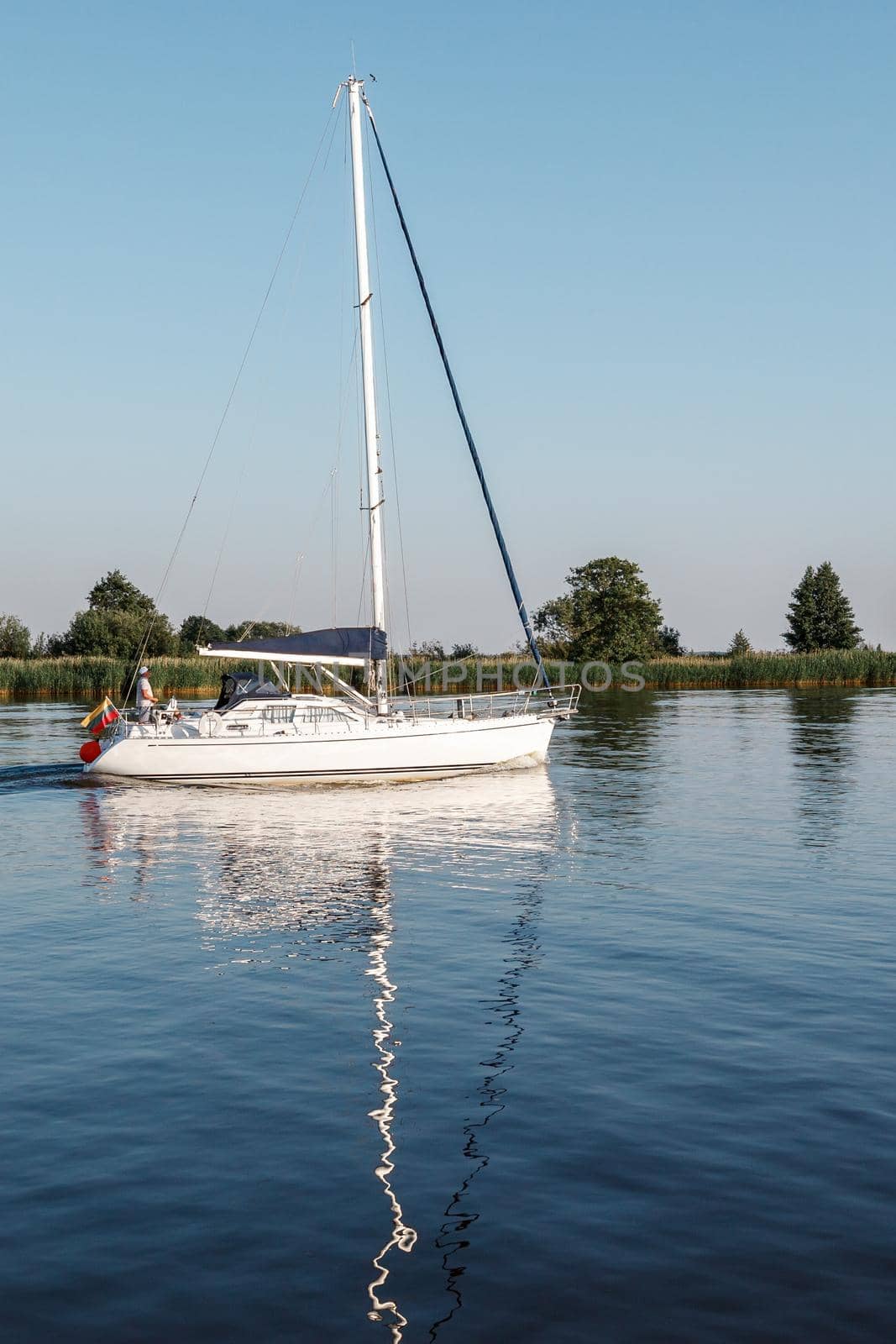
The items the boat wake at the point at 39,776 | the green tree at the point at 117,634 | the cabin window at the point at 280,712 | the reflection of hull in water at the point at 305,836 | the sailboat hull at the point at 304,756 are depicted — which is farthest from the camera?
the green tree at the point at 117,634

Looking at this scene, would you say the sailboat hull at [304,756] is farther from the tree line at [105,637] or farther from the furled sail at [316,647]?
the tree line at [105,637]

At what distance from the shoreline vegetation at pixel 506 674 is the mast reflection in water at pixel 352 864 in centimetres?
3969

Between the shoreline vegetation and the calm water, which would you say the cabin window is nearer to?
the calm water

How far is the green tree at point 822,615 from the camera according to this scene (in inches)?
4518

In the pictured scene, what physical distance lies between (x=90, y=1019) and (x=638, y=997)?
16.2ft

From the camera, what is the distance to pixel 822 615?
4560 inches

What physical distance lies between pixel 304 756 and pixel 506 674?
Answer: 49573 mm

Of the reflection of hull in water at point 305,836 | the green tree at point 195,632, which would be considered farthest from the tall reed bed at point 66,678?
the reflection of hull in water at point 305,836

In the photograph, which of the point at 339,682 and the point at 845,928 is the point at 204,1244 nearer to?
the point at 845,928

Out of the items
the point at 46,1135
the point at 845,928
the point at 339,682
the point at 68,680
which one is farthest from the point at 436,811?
the point at 68,680

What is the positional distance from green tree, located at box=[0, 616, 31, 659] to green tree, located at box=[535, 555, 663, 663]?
45.6m

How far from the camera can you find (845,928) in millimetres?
14156

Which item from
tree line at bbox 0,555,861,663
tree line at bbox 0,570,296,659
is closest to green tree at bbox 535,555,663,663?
tree line at bbox 0,555,861,663

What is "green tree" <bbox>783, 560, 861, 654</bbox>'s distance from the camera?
376ft
